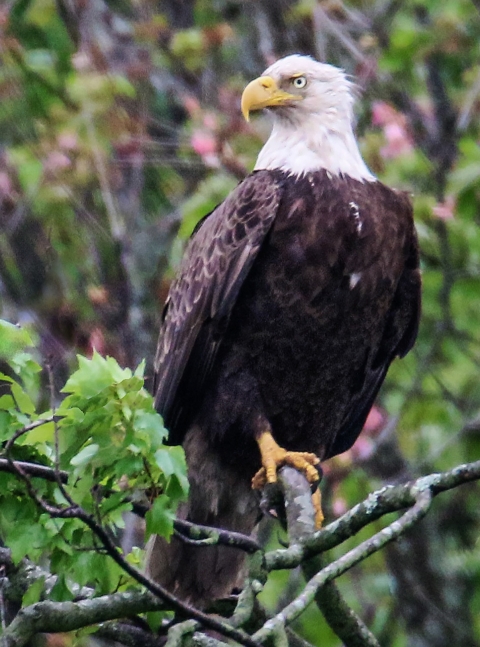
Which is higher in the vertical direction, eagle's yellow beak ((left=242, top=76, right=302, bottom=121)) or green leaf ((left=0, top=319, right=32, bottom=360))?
eagle's yellow beak ((left=242, top=76, right=302, bottom=121))

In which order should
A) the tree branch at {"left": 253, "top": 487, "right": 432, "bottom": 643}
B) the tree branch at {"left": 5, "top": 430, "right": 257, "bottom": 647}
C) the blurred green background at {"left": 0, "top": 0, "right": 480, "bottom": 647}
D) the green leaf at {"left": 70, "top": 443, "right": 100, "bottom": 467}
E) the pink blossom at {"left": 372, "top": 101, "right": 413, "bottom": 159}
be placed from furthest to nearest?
the blurred green background at {"left": 0, "top": 0, "right": 480, "bottom": 647} < the pink blossom at {"left": 372, "top": 101, "right": 413, "bottom": 159} < the tree branch at {"left": 253, "top": 487, "right": 432, "bottom": 643} < the green leaf at {"left": 70, "top": 443, "right": 100, "bottom": 467} < the tree branch at {"left": 5, "top": 430, "right": 257, "bottom": 647}

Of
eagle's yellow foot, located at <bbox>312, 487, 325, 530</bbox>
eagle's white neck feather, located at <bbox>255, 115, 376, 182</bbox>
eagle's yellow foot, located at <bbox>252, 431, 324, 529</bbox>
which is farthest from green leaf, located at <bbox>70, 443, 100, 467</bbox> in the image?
eagle's white neck feather, located at <bbox>255, 115, 376, 182</bbox>

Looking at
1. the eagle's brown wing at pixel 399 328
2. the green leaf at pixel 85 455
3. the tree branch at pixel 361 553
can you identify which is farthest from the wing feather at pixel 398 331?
the green leaf at pixel 85 455

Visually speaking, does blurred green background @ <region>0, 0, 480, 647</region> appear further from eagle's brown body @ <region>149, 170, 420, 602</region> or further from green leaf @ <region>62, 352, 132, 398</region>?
green leaf @ <region>62, 352, 132, 398</region>

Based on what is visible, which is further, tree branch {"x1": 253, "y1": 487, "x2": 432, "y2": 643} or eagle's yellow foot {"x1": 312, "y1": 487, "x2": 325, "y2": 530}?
eagle's yellow foot {"x1": 312, "y1": 487, "x2": 325, "y2": 530}

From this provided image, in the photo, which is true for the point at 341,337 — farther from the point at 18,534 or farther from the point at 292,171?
the point at 18,534

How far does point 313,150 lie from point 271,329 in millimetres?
746

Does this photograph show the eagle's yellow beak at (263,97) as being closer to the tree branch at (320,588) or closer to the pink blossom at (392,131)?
the pink blossom at (392,131)

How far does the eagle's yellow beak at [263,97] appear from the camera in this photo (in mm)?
4988

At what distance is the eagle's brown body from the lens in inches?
177

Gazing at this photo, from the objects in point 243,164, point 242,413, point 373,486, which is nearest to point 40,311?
point 243,164

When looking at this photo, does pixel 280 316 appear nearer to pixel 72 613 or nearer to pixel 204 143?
pixel 72 613

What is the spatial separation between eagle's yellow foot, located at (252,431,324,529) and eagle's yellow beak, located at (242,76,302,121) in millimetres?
1315

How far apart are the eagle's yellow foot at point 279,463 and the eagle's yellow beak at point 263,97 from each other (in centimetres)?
131
